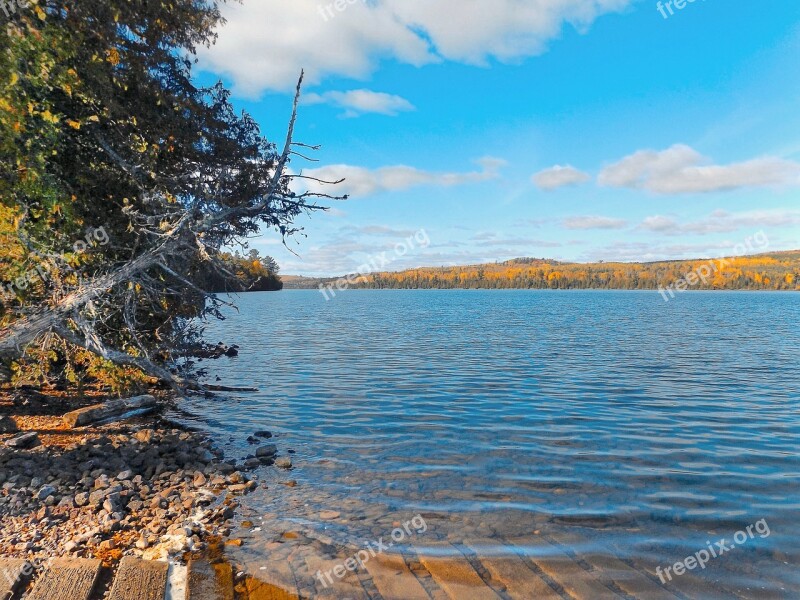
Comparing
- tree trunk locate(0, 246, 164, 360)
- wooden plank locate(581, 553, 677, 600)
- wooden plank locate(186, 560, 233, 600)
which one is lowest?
wooden plank locate(581, 553, 677, 600)

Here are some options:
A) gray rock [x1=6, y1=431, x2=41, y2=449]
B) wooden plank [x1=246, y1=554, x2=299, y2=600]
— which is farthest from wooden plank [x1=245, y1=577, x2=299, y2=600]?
gray rock [x1=6, y1=431, x2=41, y2=449]

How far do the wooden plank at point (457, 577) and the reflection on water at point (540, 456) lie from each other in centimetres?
25

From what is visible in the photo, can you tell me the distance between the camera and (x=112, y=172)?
13.3 metres

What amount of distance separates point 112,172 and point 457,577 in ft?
43.3

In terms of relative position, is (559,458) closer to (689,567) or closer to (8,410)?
(689,567)

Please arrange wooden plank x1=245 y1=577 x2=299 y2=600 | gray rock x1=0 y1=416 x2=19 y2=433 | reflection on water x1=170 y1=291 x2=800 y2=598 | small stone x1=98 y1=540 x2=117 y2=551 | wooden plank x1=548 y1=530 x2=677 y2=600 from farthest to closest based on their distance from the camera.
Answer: gray rock x1=0 y1=416 x2=19 y2=433, reflection on water x1=170 y1=291 x2=800 y2=598, small stone x1=98 y1=540 x2=117 y2=551, wooden plank x1=548 y1=530 x2=677 y2=600, wooden plank x1=245 y1=577 x2=299 y2=600

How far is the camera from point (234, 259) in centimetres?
1653

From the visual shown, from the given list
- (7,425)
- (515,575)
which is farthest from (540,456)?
(7,425)

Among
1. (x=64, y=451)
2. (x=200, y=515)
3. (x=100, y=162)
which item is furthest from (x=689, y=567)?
(x=100, y=162)

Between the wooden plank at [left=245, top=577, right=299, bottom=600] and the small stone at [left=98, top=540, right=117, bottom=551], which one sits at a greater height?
the small stone at [left=98, top=540, right=117, bottom=551]

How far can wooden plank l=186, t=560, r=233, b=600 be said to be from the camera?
6919mm

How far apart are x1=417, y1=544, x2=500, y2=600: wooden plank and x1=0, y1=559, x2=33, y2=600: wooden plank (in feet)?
19.3

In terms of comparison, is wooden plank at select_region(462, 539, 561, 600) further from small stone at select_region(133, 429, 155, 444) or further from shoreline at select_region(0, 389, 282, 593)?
small stone at select_region(133, 429, 155, 444)

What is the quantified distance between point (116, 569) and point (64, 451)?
6612mm
